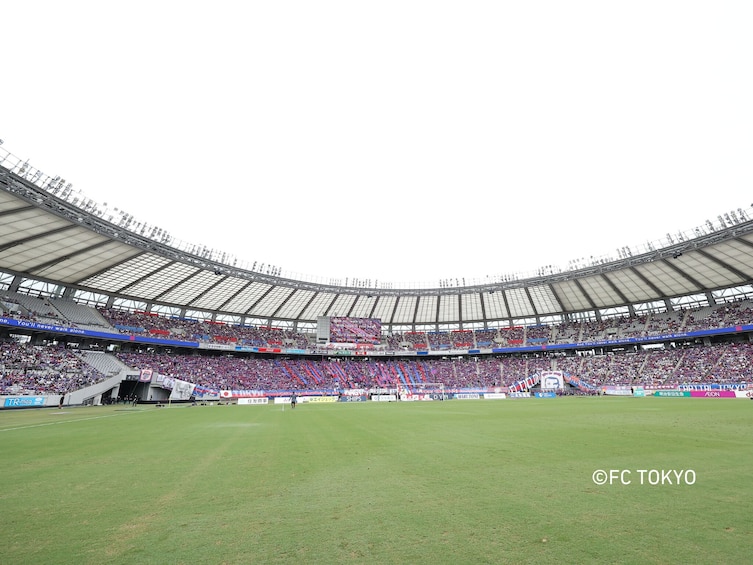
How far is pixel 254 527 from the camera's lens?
535 cm

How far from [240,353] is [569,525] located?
7202 centimetres

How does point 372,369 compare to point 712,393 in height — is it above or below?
below

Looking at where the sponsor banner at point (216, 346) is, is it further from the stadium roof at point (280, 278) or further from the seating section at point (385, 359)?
the stadium roof at point (280, 278)

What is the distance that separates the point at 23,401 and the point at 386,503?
46750mm

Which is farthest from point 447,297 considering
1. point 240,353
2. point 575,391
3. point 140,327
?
point 140,327

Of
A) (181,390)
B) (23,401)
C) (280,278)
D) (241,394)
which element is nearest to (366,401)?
(241,394)

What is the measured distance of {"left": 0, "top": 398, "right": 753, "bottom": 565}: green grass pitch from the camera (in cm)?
446

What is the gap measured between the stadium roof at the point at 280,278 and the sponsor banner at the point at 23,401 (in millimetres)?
15219

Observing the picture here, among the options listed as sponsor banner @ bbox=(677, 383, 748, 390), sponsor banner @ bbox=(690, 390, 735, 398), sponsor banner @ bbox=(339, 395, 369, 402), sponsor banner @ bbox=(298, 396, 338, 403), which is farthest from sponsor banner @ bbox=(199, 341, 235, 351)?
sponsor banner @ bbox=(690, 390, 735, 398)

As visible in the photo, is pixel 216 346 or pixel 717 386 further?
pixel 216 346

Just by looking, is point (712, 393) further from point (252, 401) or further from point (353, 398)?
point (252, 401)

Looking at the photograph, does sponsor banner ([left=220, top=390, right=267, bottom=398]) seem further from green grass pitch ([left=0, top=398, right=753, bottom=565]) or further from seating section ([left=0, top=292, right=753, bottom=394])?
green grass pitch ([left=0, top=398, right=753, bottom=565])

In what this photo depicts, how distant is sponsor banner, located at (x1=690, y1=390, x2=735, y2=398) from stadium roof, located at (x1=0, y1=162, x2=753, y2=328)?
1608 centimetres

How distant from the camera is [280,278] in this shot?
198 feet
